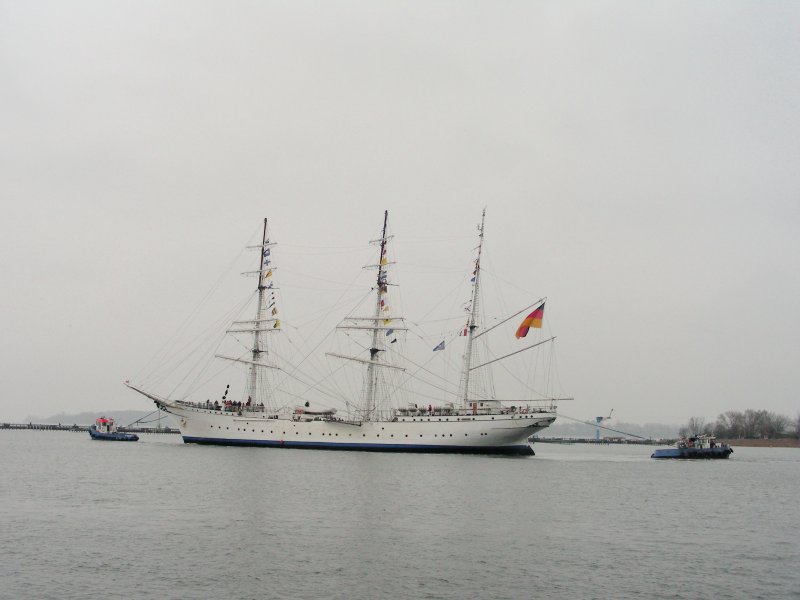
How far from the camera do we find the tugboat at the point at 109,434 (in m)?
106

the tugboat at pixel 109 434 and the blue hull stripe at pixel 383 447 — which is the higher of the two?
the blue hull stripe at pixel 383 447

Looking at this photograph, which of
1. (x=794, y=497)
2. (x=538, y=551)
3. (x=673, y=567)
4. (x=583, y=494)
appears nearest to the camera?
(x=673, y=567)

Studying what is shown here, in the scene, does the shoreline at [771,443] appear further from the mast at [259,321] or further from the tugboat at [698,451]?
the mast at [259,321]

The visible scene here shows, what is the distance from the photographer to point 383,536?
96.2ft

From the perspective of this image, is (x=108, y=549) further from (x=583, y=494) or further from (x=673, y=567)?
(x=583, y=494)

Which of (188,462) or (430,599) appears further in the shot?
(188,462)

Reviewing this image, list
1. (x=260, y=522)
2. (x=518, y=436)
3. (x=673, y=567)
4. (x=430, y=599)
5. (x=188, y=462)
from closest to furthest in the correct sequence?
(x=430, y=599), (x=673, y=567), (x=260, y=522), (x=188, y=462), (x=518, y=436)

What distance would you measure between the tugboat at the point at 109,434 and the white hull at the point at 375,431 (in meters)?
22.3

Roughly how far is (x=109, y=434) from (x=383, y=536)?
89.3 m

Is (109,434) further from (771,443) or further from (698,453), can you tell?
(771,443)

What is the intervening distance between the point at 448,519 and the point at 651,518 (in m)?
10.0

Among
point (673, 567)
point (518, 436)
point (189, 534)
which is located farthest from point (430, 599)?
point (518, 436)

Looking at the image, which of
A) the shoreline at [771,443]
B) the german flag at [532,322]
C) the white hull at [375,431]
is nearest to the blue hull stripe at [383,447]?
the white hull at [375,431]

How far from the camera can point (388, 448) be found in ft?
258
